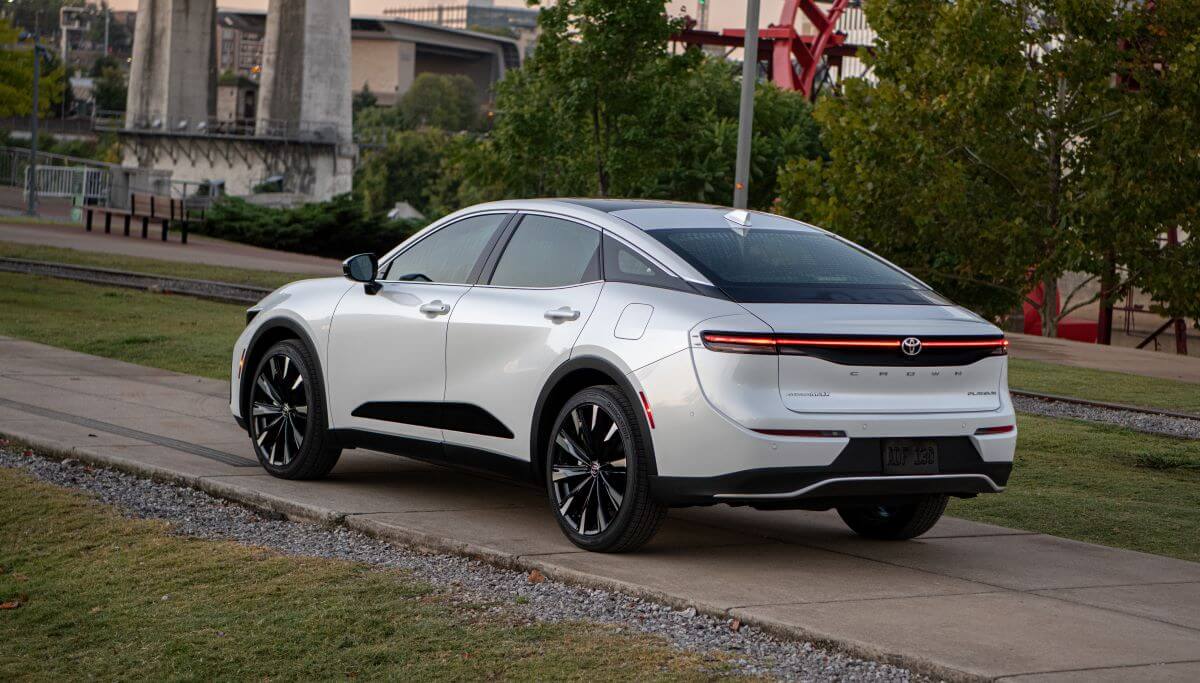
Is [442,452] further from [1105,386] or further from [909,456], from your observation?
[1105,386]

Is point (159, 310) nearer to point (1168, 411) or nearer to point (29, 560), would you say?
point (1168, 411)

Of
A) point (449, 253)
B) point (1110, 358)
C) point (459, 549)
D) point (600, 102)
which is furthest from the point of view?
point (600, 102)

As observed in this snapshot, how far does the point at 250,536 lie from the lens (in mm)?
7023

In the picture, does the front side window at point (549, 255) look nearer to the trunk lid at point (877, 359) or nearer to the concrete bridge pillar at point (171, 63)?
the trunk lid at point (877, 359)

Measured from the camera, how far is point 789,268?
22.5 feet

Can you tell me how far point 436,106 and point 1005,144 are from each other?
168m

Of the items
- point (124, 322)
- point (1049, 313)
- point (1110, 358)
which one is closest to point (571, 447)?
point (124, 322)

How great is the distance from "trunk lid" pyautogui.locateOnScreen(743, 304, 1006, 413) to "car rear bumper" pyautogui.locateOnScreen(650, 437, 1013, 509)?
0.19 metres

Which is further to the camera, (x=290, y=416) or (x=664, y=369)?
(x=290, y=416)

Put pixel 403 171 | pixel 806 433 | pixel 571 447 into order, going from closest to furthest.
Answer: pixel 806 433 → pixel 571 447 → pixel 403 171

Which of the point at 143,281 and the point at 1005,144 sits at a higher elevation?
the point at 1005,144

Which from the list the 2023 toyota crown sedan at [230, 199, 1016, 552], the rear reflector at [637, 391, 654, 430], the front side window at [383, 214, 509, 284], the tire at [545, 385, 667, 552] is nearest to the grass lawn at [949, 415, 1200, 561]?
the 2023 toyota crown sedan at [230, 199, 1016, 552]

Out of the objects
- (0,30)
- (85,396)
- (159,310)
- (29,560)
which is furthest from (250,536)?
(0,30)

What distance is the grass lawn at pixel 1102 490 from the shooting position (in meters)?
8.39
